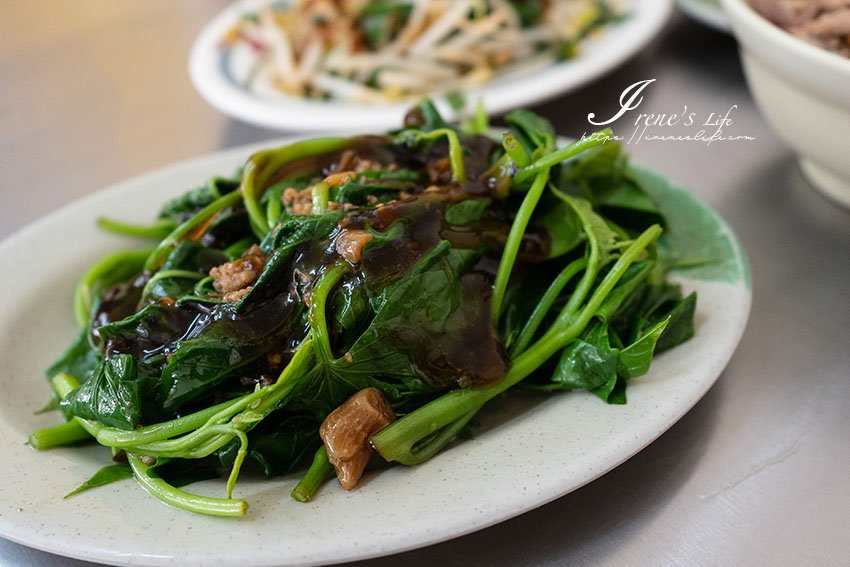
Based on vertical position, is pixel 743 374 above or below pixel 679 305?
below

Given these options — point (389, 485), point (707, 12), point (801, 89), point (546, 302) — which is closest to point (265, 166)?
point (546, 302)

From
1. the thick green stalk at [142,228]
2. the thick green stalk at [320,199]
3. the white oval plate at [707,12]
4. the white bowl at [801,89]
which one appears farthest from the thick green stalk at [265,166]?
the white oval plate at [707,12]

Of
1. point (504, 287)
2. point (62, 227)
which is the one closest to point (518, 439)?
point (504, 287)

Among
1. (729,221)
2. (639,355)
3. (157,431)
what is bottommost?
(729,221)

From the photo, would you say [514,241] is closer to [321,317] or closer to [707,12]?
[321,317]

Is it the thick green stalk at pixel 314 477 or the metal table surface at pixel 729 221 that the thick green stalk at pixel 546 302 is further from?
the thick green stalk at pixel 314 477

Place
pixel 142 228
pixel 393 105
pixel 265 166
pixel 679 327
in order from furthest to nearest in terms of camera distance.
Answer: pixel 393 105 < pixel 142 228 < pixel 265 166 < pixel 679 327

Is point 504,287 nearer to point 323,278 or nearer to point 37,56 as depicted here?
point 323,278
